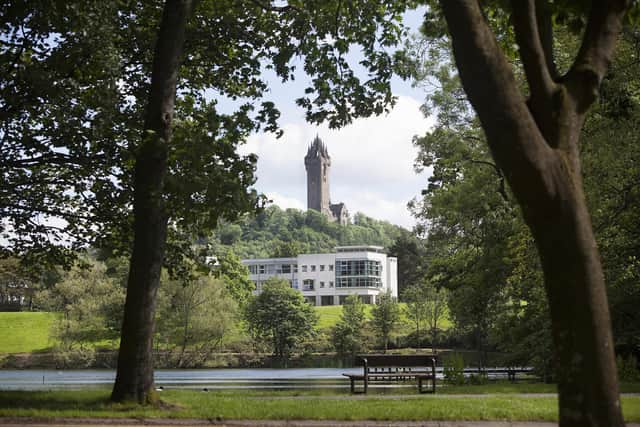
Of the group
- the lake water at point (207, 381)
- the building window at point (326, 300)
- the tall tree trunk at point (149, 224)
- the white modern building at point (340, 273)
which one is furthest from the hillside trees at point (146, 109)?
the building window at point (326, 300)

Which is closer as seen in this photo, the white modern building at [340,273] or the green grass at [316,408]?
the green grass at [316,408]

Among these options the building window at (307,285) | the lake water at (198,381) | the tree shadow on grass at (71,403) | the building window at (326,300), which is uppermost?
the building window at (307,285)

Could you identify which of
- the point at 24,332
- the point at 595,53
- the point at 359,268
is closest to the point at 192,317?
the point at 24,332

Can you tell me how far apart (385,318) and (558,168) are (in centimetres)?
6298

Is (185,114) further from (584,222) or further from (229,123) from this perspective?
(584,222)

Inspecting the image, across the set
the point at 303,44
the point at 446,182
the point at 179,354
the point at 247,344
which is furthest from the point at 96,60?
the point at 247,344

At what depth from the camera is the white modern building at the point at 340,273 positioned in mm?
116125

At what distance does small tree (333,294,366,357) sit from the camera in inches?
2589

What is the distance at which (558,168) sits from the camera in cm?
541

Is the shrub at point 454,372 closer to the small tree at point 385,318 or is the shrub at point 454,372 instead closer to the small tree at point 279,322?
the small tree at point 279,322

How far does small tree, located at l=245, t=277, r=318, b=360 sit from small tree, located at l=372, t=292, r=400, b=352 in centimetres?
611

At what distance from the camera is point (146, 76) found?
1694cm

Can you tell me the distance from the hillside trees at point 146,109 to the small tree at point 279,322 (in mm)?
46858

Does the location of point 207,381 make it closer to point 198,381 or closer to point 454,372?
point 198,381
